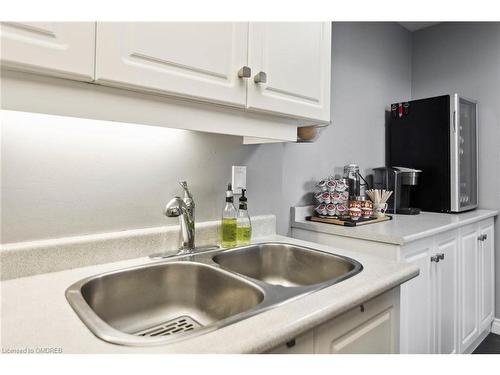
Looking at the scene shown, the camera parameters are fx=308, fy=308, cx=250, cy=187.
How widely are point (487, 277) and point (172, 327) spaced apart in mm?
2308

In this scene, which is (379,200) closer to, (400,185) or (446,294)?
(400,185)

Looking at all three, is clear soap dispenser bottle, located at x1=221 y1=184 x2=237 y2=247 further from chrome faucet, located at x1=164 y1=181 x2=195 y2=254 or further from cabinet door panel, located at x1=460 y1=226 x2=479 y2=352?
cabinet door panel, located at x1=460 y1=226 x2=479 y2=352

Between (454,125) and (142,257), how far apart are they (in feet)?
6.98

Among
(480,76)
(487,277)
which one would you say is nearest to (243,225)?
(487,277)

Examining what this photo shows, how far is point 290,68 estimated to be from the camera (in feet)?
3.77

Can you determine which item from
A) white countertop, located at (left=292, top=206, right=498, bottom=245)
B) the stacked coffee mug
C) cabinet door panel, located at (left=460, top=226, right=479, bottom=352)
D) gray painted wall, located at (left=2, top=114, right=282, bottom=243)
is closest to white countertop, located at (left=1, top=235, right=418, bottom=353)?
gray painted wall, located at (left=2, top=114, right=282, bottom=243)

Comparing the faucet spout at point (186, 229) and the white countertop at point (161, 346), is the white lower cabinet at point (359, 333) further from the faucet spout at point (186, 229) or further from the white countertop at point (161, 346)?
the faucet spout at point (186, 229)

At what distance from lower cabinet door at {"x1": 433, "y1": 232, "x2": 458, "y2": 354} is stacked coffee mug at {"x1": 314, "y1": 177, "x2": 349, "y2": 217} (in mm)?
522

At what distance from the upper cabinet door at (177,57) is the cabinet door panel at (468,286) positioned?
1749 millimetres

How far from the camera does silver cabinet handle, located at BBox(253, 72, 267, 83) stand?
1.01 metres
